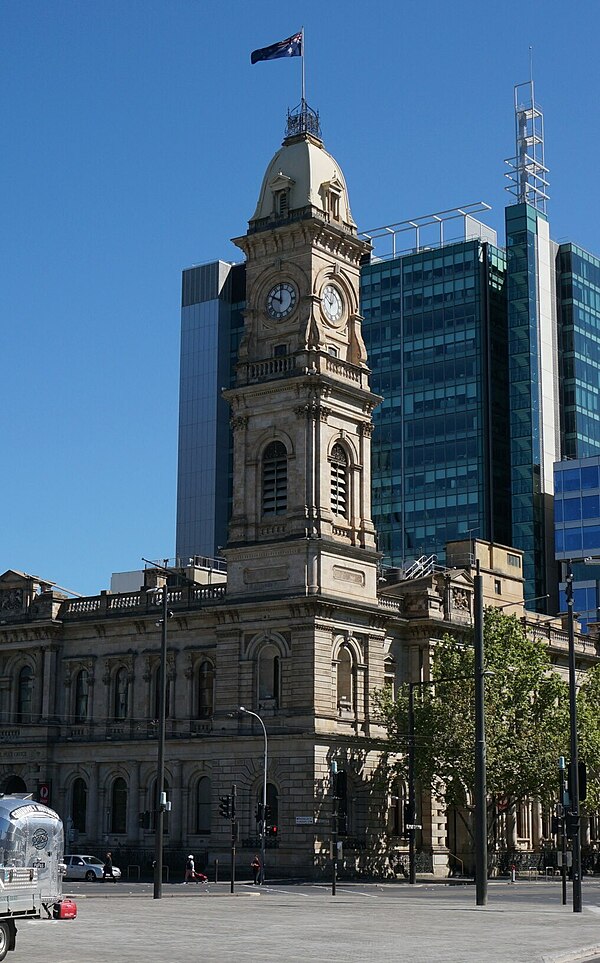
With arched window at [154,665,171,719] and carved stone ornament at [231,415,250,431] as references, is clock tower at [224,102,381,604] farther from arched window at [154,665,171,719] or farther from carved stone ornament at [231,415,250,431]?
arched window at [154,665,171,719]

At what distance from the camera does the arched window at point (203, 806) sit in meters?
79.9

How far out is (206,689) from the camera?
81.9 metres

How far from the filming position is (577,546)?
137 meters

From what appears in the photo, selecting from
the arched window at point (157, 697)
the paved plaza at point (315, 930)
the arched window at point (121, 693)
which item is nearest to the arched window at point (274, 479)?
the arched window at point (157, 697)

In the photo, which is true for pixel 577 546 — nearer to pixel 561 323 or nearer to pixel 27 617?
pixel 561 323

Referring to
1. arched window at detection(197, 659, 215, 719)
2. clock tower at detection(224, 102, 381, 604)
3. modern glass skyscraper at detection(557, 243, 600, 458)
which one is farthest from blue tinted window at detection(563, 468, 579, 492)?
arched window at detection(197, 659, 215, 719)

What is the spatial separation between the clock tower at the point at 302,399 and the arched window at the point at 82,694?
45.1 feet

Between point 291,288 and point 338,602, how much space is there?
17933 mm

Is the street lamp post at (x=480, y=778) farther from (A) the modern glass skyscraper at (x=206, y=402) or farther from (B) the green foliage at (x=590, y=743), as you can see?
(A) the modern glass skyscraper at (x=206, y=402)

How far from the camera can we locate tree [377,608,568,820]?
72.6m

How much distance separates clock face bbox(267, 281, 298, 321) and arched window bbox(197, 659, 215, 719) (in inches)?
780

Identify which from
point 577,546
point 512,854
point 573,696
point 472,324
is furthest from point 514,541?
point 573,696

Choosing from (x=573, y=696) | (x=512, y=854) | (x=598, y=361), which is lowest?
(x=512, y=854)

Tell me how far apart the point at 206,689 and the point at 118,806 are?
9206 mm
